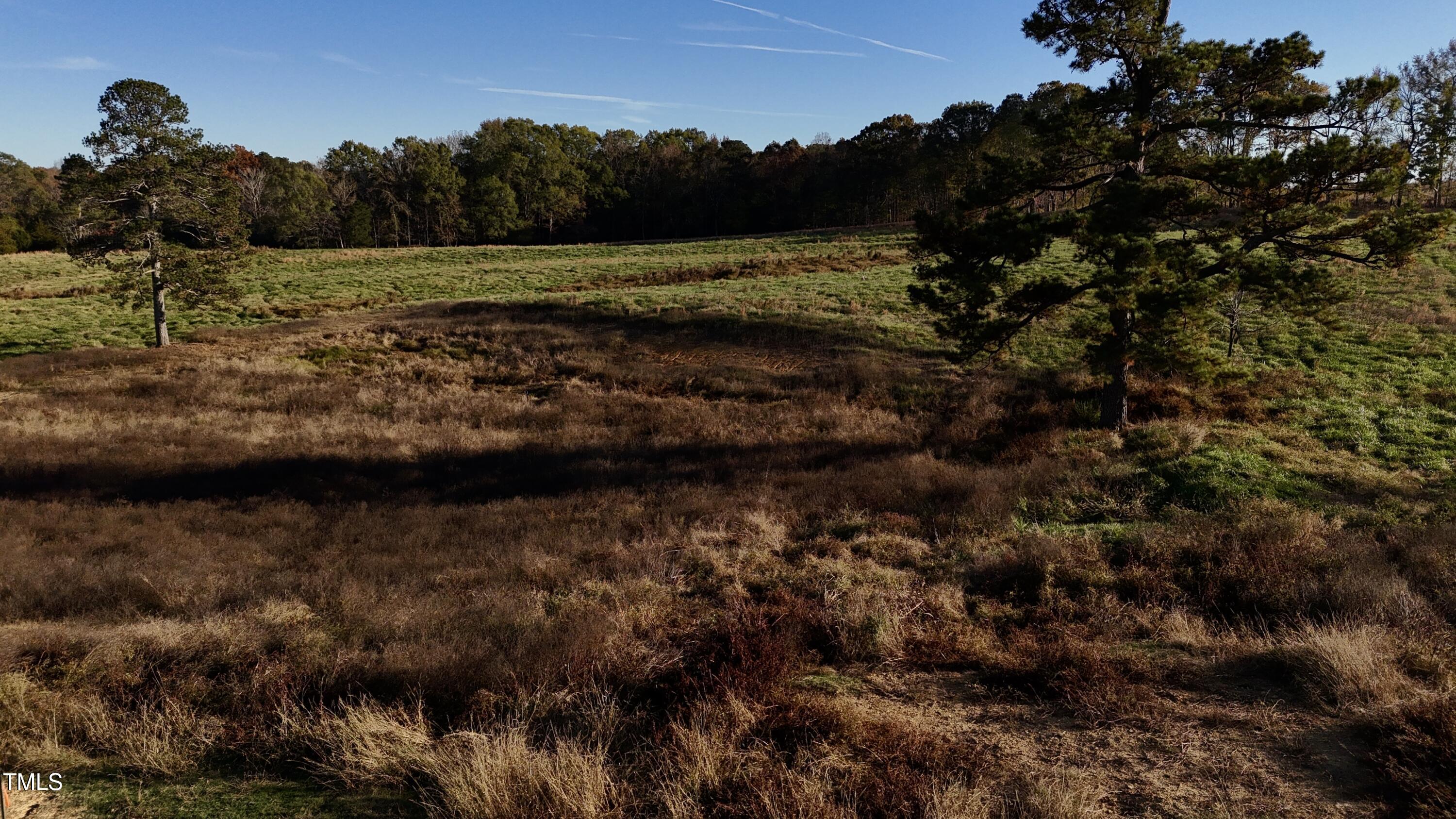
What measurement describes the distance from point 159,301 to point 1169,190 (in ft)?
126

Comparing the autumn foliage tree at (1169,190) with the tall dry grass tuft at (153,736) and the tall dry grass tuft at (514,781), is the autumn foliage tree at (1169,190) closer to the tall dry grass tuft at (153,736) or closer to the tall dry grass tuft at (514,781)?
the tall dry grass tuft at (514,781)

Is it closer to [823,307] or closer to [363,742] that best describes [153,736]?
[363,742]

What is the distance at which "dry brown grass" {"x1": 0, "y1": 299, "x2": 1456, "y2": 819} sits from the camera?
436 centimetres

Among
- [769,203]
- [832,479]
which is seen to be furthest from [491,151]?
[832,479]

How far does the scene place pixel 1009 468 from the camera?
1344cm

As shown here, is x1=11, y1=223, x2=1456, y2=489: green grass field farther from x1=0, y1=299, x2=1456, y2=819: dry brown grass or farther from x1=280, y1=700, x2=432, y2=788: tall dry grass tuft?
x1=280, y1=700, x2=432, y2=788: tall dry grass tuft

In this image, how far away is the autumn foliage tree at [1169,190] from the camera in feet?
40.0

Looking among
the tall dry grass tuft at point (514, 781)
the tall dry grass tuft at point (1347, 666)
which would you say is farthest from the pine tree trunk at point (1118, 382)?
the tall dry grass tuft at point (514, 781)

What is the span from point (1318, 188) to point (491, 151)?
100636 mm

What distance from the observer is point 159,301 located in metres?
30.5

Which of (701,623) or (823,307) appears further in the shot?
(823,307)

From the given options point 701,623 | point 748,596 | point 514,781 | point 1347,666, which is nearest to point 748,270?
point 748,596

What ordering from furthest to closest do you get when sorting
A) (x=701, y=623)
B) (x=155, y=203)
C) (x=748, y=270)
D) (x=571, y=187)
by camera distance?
(x=571, y=187) → (x=748, y=270) → (x=155, y=203) → (x=701, y=623)

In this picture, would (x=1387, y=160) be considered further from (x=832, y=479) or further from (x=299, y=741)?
(x=299, y=741)
